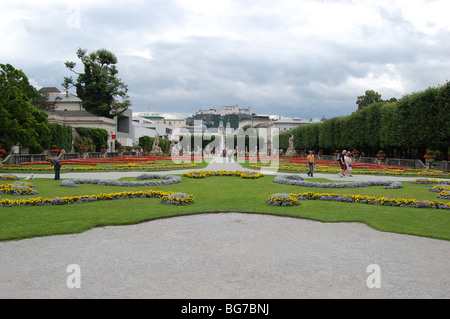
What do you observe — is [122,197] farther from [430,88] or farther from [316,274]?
[430,88]

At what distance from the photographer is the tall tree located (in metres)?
76.9

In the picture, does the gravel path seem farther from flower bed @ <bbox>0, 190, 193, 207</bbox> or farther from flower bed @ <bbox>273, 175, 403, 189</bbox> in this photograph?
flower bed @ <bbox>273, 175, 403, 189</bbox>

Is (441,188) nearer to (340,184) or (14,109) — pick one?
(340,184)

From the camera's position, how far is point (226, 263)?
628cm

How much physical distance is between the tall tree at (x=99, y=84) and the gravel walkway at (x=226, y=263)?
74444 mm

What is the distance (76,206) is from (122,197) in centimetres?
215

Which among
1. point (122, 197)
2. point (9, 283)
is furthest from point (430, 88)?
point (9, 283)

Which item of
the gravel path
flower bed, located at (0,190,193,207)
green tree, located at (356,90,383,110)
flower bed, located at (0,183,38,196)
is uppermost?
green tree, located at (356,90,383,110)

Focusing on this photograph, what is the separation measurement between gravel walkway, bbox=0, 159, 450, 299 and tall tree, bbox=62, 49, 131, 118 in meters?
74.4

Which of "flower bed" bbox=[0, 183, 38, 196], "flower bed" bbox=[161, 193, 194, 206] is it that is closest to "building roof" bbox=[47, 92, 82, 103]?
"flower bed" bbox=[0, 183, 38, 196]

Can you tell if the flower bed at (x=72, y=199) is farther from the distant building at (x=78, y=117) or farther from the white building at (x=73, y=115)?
the white building at (x=73, y=115)

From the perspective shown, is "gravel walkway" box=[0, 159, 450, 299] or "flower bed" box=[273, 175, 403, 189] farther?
"flower bed" box=[273, 175, 403, 189]

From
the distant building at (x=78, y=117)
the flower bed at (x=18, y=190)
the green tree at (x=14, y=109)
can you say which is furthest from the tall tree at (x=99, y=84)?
the flower bed at (x=18, y=190)

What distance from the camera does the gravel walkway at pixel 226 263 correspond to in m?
5.06
